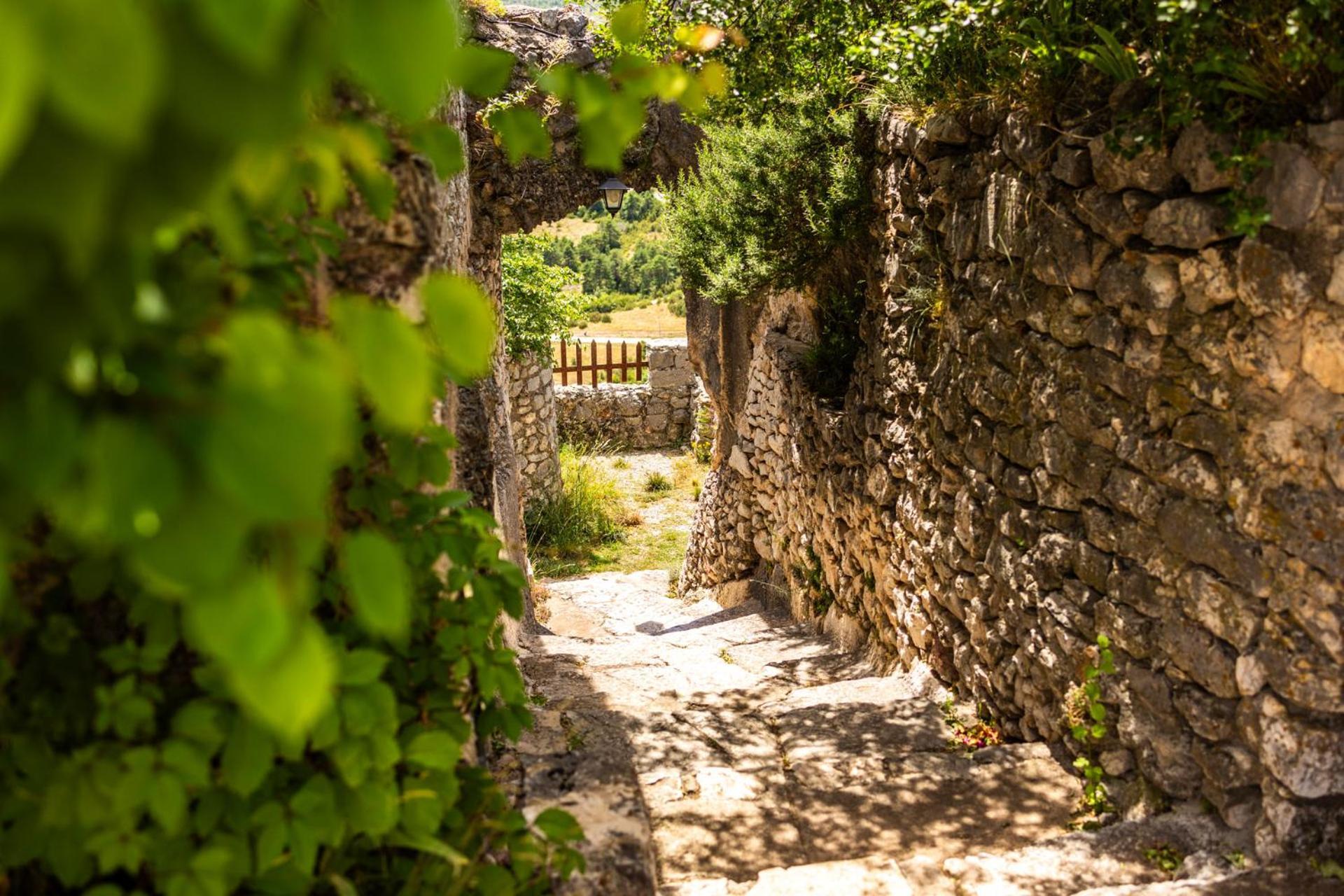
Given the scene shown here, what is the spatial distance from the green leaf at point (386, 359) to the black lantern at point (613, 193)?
647cm

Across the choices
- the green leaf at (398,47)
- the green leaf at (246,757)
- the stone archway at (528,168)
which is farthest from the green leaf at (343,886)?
the stone archway at (528,168)

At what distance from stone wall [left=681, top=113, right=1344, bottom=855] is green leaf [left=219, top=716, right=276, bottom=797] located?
2150 mm

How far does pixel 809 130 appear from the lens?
4.83m

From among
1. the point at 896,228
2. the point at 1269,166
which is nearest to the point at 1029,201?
the point at 1269,166

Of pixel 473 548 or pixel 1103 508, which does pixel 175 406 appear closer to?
pixel 473 548

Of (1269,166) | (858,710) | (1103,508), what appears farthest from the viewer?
(858,710)

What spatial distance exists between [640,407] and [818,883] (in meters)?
11.2

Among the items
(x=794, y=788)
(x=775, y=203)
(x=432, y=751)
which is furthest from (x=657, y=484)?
(x=432, y=751)

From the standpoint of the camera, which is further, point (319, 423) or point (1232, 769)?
point (1232, 769)

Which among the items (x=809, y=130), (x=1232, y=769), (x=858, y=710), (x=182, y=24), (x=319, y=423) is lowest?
(x=858, y=710)

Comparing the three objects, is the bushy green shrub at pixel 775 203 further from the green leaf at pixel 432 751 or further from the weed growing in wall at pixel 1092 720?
the green leaf at pixel 432 751

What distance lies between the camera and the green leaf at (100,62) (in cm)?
44

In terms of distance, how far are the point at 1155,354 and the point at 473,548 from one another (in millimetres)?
1948

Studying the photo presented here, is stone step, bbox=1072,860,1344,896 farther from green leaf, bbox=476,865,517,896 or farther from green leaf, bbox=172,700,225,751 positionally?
green leaf, bbox=172,700,225,751
